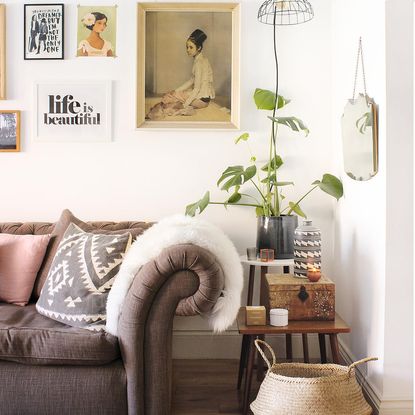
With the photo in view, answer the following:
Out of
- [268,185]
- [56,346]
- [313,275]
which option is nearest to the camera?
[56,346]

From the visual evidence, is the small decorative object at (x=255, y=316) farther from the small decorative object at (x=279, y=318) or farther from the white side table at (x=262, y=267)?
the white side table at (x=262, y=267)

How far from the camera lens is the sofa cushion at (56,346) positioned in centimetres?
216

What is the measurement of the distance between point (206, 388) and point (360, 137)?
1.43m

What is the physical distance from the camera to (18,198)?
3.30 m

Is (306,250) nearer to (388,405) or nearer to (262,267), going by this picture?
(262,267)

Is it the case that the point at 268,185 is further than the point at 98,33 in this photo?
No

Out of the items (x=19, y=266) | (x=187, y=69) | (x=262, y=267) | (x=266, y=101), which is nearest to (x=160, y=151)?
(x=187, y=69)

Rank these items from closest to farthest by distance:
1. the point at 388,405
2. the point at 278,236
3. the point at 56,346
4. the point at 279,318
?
1. the point at 56,346
2. the point at 388,405
3. the point at 279,318
4. the point at 278,236

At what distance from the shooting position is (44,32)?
3.26 metres

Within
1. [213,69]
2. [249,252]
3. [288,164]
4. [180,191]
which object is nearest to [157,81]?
[213,69]

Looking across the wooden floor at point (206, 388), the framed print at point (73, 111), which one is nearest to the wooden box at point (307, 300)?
the wooden floor at point (206, 388)

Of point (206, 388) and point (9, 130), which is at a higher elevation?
point (9, 130)

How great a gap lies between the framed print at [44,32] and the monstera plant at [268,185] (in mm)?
1196

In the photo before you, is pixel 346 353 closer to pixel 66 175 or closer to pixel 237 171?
pixel 237 171
